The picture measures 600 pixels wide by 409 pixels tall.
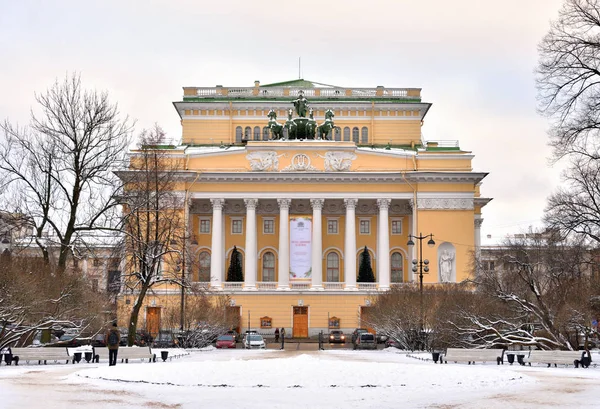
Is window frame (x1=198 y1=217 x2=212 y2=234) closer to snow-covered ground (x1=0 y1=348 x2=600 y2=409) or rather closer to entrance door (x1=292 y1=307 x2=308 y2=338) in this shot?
entrance door (x1=292 y1=307 x2=308 y2=338)

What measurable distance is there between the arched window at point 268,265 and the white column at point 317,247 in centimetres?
527

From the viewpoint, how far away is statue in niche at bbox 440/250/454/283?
68125 mm

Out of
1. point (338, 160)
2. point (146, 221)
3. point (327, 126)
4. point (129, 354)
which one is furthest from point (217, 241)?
point (129, 354)

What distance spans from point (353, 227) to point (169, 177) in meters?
28.7

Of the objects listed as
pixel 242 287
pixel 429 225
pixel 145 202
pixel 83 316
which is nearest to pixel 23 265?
pixel 83 316

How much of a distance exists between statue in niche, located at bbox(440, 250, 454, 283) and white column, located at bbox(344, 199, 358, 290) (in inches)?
272

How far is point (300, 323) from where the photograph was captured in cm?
6825

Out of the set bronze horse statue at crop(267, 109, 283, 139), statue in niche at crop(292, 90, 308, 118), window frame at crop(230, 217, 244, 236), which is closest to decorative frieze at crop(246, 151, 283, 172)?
bronze horse statue at crop(267, 109, 283, 139)

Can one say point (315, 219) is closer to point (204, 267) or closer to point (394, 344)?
point (204, 267)

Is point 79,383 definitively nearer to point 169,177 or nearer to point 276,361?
point 276,361

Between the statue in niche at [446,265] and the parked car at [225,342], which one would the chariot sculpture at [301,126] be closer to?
the statue in niche at [446,265]

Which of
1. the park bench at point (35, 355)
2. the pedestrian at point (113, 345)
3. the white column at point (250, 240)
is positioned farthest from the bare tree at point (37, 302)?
the white column at point (250, 240)

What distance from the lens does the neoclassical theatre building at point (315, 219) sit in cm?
6812

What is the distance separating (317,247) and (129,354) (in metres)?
38.2
